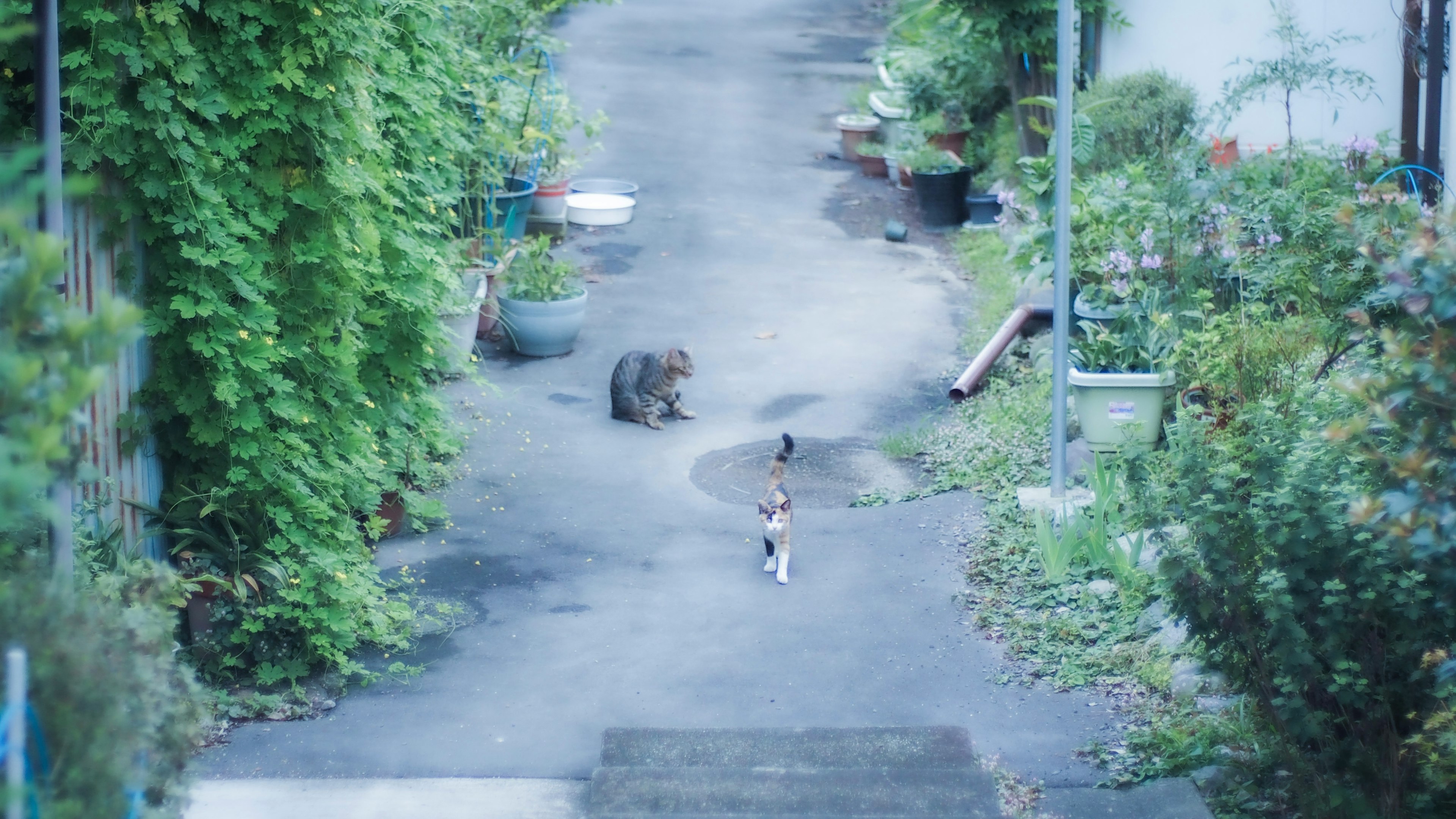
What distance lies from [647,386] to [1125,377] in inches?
120

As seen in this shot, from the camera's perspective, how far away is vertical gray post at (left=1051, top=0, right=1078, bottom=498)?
6320 millimetres

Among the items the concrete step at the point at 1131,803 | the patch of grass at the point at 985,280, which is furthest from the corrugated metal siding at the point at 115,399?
the patch of grass at the point at 985,280

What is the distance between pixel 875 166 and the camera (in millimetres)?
15102

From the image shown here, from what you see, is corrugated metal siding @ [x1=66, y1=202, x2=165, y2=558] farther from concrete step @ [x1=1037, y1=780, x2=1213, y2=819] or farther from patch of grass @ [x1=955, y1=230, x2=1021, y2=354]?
patch of grass @ [x1=955, y1=230, x2=1021, y2=354]

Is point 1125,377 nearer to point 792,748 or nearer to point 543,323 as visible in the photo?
point 792,748

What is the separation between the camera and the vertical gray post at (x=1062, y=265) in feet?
20.7

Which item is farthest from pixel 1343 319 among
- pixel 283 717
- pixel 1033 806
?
pixel 283 717

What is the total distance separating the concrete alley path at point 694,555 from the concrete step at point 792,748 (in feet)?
0.56

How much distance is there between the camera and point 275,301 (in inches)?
206

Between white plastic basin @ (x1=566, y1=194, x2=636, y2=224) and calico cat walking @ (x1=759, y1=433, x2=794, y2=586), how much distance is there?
6.96m

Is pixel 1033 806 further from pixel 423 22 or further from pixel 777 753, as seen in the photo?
pixel 423 22

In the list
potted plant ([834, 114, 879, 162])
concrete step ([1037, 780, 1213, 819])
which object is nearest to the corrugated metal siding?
concrete step ([1037, 780, 1213, 819])

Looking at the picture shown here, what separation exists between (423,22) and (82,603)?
5.42 meters

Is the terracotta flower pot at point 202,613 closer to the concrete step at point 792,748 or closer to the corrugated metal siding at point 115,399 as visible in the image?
the corrugated metal siding at point 115,399
